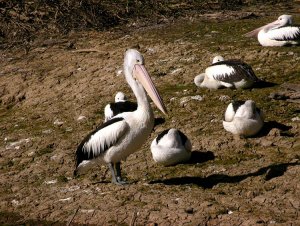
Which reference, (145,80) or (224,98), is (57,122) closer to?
(224,98)

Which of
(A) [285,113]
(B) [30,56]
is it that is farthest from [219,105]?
(B) [30,56]

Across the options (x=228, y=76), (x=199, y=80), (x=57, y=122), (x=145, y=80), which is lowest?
(x=57, y=122)

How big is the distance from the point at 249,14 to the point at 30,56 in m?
4.51

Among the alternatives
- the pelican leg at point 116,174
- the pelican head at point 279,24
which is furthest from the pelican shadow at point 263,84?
the pelican leg at point 116,174

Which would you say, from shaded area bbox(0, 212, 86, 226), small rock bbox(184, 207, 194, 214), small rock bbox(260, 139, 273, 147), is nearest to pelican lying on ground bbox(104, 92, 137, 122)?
small rock bbox(260, 139, 273, 147)

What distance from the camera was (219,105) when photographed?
922 centimetres

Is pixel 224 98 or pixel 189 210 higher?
pixel 189 210

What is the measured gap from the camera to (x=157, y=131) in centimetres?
878

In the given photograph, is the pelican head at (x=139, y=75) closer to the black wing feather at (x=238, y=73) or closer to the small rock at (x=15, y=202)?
the small rock at (x=15, y=202)

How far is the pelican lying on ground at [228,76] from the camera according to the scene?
953 cm

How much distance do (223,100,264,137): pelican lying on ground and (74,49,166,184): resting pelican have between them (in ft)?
4.13

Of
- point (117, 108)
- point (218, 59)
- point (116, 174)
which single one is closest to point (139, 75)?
point (116, 174)

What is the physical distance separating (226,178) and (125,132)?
115cm

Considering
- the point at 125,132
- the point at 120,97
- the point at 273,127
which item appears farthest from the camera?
the point at 120,97
